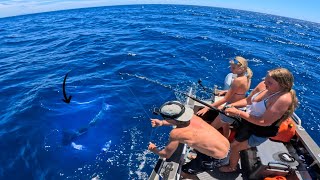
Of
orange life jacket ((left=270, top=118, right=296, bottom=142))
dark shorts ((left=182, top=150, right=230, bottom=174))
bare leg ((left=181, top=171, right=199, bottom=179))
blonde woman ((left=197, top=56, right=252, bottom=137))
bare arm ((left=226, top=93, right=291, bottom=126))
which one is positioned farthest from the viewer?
orange life jacket ((left=270, top=118, right=296, bottom=142))

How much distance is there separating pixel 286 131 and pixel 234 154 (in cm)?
136

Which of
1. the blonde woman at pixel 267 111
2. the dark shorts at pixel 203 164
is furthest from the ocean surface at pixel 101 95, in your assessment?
the blonde woman at pixel 267 111

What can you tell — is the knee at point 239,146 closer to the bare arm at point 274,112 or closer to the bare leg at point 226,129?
the bare leg at point 226,129

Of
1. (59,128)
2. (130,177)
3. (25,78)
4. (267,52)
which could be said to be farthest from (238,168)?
(267,52)

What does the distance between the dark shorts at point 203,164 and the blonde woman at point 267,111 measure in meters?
0.45

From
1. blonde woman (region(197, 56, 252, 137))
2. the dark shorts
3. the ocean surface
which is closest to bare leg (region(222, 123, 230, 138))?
blonde woman (region(197, 56, 252, 137))

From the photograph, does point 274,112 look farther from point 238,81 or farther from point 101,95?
point 101,95

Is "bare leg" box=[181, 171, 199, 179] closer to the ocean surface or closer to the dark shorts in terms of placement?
the dark shorts

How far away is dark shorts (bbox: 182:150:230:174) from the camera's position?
466 centimetres

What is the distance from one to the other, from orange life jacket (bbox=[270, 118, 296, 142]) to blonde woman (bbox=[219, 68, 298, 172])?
3.58ft

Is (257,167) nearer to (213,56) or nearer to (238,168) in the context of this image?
(238,168)

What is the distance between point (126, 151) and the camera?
7172 mm

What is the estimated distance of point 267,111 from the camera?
3.91m

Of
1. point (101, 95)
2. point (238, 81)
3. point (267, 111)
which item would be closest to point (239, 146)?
point (267, 111)
